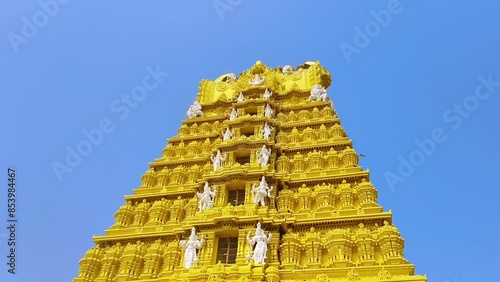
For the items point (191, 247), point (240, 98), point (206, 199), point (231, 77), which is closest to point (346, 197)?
point (206, 199)

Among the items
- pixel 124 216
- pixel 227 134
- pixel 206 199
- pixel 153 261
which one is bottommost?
pixel 153 261

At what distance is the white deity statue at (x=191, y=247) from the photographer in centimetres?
2062

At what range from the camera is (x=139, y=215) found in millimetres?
24875

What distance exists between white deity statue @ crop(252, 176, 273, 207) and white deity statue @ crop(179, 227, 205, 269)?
337 cm

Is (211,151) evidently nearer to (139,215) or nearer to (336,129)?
(139,215)

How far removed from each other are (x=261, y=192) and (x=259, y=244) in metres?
3.33

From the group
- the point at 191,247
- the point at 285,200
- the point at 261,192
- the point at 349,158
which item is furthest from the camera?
the point at 349,158

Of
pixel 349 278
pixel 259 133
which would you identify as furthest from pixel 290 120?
pixel 349 278

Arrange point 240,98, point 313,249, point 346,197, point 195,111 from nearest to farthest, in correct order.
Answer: point 313,249, point 346,197, point 240,98, point 195,111

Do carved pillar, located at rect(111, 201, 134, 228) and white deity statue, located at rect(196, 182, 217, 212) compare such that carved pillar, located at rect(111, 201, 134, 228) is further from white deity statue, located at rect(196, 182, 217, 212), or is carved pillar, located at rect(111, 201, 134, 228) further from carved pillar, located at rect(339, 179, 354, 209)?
carved pillar, located at rect(339, 179, 354, 209)

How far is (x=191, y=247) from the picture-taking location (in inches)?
829

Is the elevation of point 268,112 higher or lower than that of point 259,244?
higher

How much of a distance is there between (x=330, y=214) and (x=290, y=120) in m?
10.4

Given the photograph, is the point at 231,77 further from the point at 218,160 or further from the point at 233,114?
the point at 218,160
